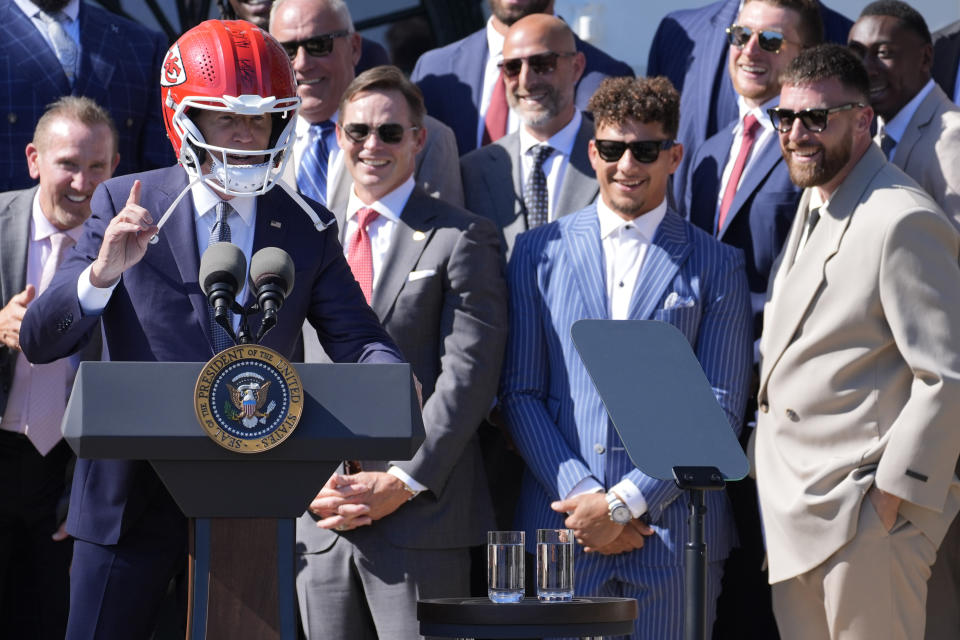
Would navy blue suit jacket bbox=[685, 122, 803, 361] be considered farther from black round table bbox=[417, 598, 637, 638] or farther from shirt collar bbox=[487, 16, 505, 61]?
black round table bbox=[417, 598, 637, 638]

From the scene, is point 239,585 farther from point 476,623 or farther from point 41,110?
point 41,110

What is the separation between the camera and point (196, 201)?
3.55 m

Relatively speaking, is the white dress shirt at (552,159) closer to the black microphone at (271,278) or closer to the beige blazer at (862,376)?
the beige blazer at (862,376)

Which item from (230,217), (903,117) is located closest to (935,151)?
(903,117)

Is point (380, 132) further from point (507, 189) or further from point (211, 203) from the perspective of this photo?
point (211, 203)

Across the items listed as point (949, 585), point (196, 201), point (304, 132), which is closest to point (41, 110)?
point (304, 132)

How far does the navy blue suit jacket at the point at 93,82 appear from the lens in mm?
5586

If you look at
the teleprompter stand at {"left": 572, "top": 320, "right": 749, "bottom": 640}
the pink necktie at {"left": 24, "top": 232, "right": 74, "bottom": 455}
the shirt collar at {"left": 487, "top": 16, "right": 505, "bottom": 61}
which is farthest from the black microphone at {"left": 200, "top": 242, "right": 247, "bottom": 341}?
the shirt collar at {"left": 487, "top": 16, "right": 505, "bottom": 61}

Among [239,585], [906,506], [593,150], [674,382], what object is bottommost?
[906,506]

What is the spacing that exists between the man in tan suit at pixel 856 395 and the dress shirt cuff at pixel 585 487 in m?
0.57

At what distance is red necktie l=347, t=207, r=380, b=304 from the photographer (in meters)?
4.97

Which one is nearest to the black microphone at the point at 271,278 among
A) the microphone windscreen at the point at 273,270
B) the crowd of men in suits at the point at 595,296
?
the microphone windscreen at the point at 273,270

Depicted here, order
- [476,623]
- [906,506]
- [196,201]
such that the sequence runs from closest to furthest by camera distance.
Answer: [476,623]
[196,201]
[906,506]

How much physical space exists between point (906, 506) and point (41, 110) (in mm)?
3549
